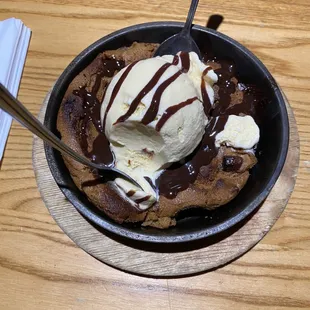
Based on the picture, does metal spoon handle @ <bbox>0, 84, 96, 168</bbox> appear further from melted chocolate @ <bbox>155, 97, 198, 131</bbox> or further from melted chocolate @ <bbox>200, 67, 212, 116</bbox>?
melted chocolate @ <bbox>200, 67, 212, 116</bbox>

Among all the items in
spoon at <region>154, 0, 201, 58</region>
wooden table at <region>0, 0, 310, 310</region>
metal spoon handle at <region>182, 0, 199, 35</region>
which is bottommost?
wooden table at <region>0, 0, 310, 310</region>

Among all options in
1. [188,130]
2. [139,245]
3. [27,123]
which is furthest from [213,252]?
[27,123]

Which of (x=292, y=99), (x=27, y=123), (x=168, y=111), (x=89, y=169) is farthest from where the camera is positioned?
(x=292, y=99)

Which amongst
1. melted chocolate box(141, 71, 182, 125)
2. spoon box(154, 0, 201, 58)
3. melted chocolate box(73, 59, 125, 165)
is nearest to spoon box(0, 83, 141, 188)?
melted chocolate box(73, 59, 125, 165)

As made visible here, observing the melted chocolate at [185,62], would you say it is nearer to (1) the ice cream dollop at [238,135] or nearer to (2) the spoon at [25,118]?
(1) the ice cream dollop at [238,135]

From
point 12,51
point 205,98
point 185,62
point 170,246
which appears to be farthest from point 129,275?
point 12,51

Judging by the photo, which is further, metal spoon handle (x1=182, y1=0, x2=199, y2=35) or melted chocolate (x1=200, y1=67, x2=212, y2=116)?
metal spoon handle (x1=182, y1=0, x2=199, y2=35)

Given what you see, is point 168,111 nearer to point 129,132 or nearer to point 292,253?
point 129,132
